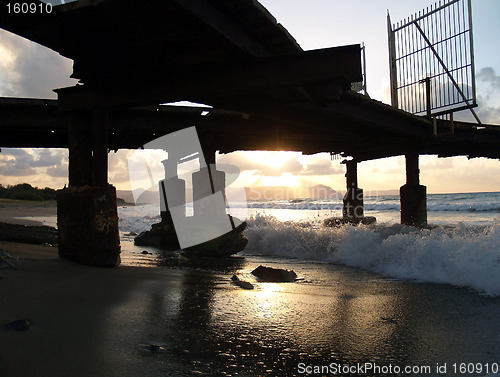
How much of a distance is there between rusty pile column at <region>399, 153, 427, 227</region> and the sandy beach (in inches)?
405

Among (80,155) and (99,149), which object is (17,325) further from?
(80,155)

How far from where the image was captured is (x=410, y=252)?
7004 millimetres

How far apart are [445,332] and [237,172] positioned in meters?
10.8

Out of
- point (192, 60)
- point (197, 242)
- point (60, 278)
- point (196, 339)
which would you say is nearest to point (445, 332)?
point (196, 339)

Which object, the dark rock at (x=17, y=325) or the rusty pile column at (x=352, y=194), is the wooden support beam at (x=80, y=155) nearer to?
the dark rock at (x=17, y=325)

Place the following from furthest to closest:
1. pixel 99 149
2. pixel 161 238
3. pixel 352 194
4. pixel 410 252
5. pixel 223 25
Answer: pixel 352 194 < pixel 161 238 < pixel 410 252 < pixel 99 149 < pixel 223 25

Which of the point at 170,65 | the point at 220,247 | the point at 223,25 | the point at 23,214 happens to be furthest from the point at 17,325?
the point at 23,214

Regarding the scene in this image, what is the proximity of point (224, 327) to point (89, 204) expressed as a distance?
3517mm

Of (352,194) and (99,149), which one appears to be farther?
(352,194)

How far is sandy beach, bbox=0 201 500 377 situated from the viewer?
96.2 inches

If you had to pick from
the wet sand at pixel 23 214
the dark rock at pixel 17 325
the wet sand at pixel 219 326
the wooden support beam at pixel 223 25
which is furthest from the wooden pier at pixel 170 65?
the wet sand at pixel 23 214

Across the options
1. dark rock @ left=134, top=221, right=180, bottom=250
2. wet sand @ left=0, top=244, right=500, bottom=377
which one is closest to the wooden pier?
wet sand @ left=0, top=244, right=500, bottom=377

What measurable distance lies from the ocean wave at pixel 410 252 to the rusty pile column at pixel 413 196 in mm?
3840

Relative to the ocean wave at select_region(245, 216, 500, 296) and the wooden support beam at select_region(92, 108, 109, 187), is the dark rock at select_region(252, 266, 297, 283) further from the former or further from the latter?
the wooden support beam at select_region(92, 108, 109, 187)
